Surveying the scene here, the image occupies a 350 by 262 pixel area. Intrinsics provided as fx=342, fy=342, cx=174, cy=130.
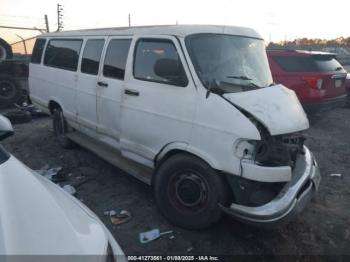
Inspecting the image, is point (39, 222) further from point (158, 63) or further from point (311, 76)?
point (311, 76)

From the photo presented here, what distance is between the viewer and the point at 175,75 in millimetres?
3807

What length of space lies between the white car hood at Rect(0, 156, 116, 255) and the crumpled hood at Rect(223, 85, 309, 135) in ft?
6.13

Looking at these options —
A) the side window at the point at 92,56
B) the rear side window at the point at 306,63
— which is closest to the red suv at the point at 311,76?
the rear side window at the point at 306,63

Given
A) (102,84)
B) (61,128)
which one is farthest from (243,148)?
(61,128)

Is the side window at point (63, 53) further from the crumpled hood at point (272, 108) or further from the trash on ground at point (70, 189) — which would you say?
the crumpled hood at point (272, 108)

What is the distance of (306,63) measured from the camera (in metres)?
8.38

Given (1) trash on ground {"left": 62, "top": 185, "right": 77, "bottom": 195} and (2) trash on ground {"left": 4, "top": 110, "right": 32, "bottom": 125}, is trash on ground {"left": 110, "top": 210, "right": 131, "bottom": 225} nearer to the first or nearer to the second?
(1) trash on ground {"left": 62, "top": 185, "right": 77, "bottom": 195}

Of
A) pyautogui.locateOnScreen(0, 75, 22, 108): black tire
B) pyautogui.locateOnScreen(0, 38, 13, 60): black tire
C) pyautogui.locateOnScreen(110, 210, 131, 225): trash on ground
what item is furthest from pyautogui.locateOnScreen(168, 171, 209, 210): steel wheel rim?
pyautogui.locateOnScreen(0, 38, 13, 60): black tire

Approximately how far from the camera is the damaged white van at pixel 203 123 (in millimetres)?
3318

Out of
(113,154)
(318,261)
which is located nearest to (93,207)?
(113,154)

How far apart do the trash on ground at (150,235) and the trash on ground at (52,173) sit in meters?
2.04

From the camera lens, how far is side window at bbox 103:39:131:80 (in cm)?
452

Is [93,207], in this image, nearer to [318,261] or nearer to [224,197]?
[224,197]

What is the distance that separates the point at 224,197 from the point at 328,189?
233cm
